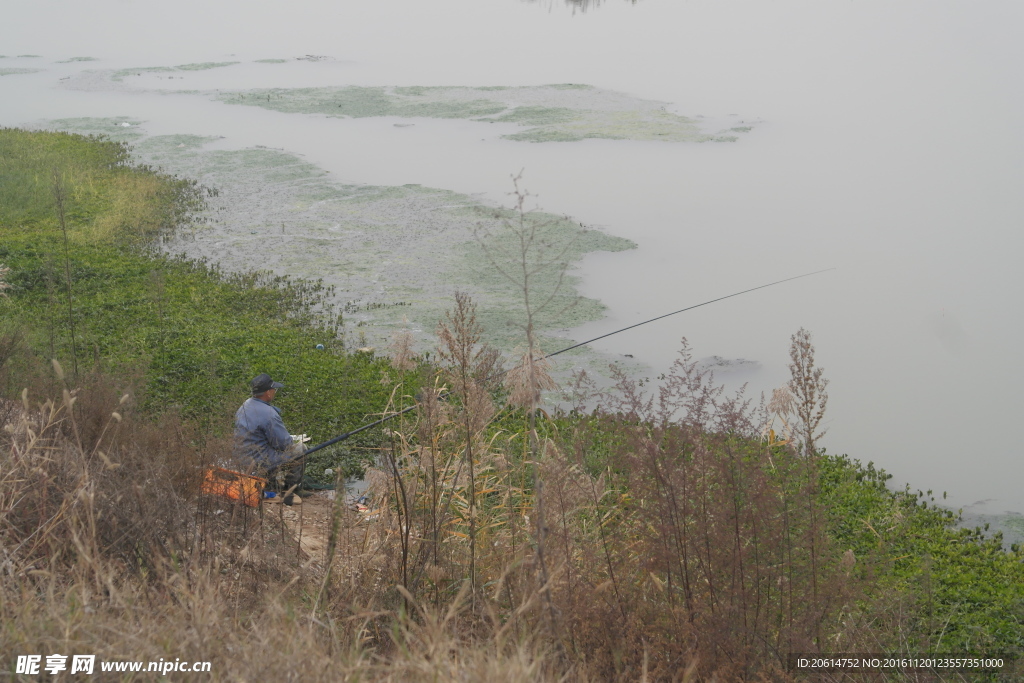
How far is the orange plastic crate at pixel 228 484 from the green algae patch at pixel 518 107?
17545 mm

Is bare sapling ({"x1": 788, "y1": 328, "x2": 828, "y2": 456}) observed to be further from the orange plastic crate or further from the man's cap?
the man's cap

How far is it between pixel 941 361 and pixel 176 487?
10047 millimetres

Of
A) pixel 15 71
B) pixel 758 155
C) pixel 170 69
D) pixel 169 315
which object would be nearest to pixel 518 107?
pixel 758 155

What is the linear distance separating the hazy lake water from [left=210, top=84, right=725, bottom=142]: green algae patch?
71cm

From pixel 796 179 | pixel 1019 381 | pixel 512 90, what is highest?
pixel 512 90

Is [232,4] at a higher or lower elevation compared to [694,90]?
higher

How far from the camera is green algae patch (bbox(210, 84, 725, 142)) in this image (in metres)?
21.2

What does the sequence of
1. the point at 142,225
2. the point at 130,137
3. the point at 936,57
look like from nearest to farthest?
the point at 142,225 → the point at 130,137 → the point at 936,57

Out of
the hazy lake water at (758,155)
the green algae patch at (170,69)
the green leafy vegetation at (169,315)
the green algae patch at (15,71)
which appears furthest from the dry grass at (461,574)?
the green algae patch at (15,71)

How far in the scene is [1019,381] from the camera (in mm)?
10789

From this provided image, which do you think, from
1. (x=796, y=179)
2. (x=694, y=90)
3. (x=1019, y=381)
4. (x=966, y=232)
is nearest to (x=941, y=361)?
(x=1019, y=381)

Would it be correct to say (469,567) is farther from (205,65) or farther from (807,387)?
(205,65)

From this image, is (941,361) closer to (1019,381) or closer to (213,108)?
(1019,381)

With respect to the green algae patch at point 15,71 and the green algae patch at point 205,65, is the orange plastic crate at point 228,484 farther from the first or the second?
the green algae patch at point 15,71
